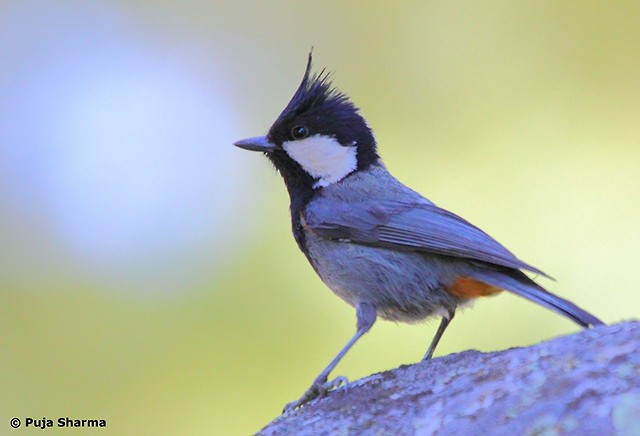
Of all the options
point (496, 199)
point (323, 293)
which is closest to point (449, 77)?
point (496, 199)

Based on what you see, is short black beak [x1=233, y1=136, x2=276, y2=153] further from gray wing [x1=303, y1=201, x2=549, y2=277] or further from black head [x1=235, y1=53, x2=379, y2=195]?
gray wing [x1=303, y1=201, x2=549, y2=277]

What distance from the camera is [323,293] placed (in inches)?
249

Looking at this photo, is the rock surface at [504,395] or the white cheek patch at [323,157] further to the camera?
the white cheek patch at [323,157]

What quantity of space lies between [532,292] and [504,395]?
2.78 feet

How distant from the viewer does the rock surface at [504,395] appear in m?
2.20

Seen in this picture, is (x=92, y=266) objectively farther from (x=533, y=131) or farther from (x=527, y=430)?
(x=527, y=430)

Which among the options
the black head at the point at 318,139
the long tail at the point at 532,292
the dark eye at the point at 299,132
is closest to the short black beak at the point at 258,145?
the black head at the point at 318,139

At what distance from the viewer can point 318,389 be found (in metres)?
3.14

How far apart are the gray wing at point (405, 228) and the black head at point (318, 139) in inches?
8.6

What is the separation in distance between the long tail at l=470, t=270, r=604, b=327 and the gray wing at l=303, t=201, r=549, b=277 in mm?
85

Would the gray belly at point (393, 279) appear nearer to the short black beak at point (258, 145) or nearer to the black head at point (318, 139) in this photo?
the black head at point (318, 139)

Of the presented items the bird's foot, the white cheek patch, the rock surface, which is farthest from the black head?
the rock surface

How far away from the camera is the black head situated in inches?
162

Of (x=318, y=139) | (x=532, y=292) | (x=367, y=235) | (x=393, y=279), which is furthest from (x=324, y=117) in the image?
(x=532, y=292)
